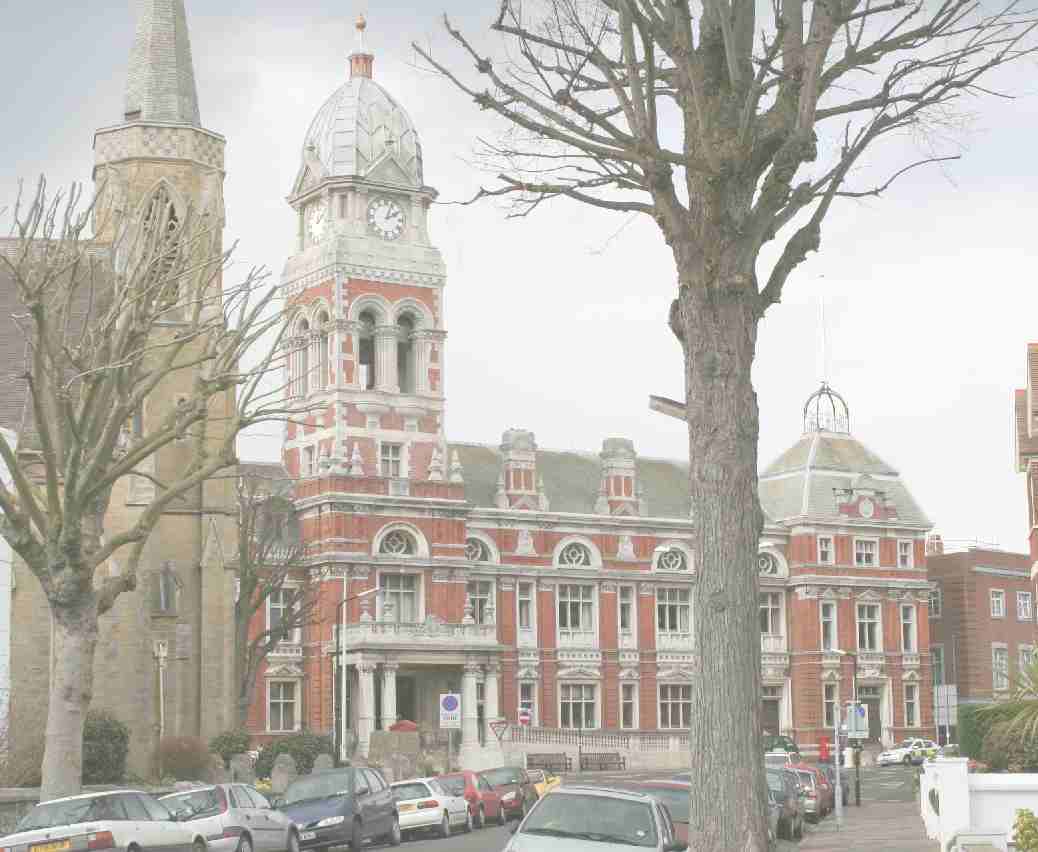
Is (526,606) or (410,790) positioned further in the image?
(526,606)

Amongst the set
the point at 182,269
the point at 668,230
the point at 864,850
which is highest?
the point at 182,269

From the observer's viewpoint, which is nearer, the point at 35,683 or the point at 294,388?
the point at 35,683

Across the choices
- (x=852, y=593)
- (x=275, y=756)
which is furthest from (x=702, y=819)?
(x=852, y=593)

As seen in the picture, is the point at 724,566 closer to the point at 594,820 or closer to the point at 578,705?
the point at 594,820

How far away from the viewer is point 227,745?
143 feet

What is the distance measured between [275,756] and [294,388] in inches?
1113

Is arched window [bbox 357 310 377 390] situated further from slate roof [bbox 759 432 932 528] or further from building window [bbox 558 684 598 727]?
slate roof [bbox 759 432 932 528]

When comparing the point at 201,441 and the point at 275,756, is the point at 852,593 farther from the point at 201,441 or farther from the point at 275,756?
the point at 201,441

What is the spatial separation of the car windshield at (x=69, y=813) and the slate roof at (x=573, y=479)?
180 ft

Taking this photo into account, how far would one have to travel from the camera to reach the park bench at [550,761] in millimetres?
72062

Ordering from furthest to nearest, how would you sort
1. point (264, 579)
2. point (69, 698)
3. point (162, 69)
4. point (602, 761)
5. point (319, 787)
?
point (602, 761) → point (264, 579) → point (162, 69) → point (319, 787) → point (69, 698)

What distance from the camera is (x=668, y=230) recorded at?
51.1ft

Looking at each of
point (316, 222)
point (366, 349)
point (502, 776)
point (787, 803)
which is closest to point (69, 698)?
point (787, 803)

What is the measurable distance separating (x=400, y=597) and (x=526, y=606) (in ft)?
22.8
